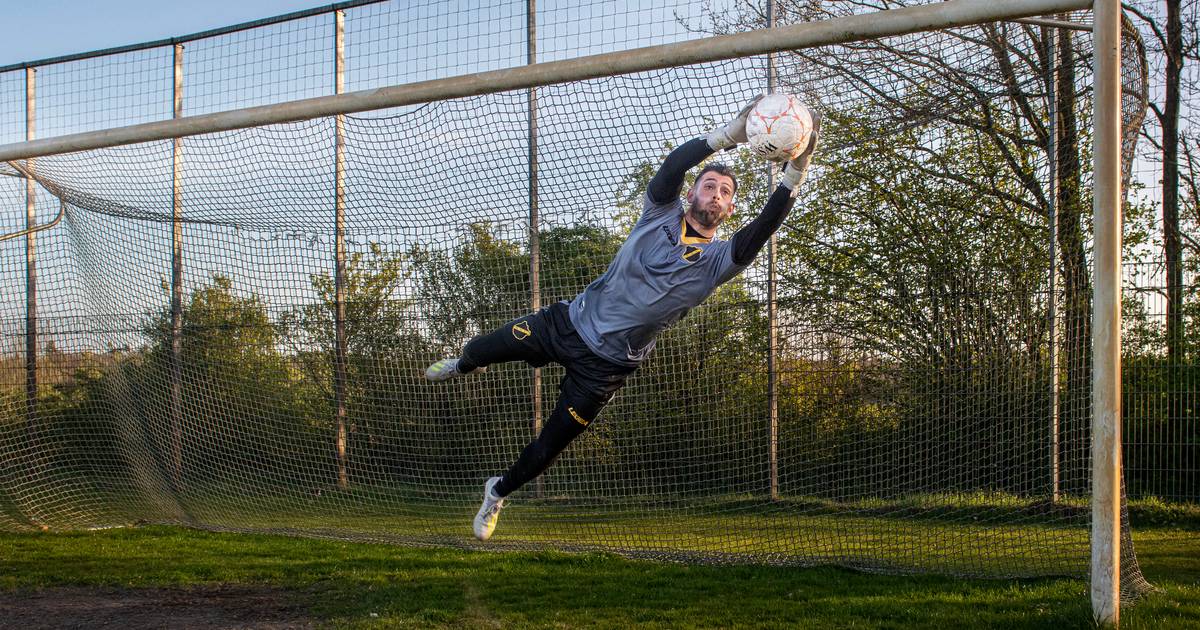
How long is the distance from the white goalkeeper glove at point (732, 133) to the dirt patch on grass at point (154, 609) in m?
4.16

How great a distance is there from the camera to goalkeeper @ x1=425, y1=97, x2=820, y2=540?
433 cm

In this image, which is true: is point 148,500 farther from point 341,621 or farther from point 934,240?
point 934,240

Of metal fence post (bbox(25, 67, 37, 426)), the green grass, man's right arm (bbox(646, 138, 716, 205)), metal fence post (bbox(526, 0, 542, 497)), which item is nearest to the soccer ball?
man's right arm (bbox(646, 138, 716, 205))

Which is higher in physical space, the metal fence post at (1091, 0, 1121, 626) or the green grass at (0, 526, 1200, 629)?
the metal fence post at (1091, 0, 1121, 626)

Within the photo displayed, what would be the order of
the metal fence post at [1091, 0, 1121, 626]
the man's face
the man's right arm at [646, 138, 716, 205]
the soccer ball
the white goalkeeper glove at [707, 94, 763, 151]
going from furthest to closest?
the metal fence post at [1091, 0, 1121, 626] < the man's face < the man's right arm at [646, 138, 716, 205] < the white goalkeeper glove at [707, 94, 763, 151] < the soccer ball

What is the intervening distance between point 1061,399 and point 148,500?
7836 mm

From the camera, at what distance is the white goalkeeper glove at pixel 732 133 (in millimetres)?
3861

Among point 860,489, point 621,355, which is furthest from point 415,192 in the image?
point 860,489

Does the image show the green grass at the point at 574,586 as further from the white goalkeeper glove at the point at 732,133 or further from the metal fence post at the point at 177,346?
the white goalkeeper glove at the point at 732,133

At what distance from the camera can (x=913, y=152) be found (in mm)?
7320

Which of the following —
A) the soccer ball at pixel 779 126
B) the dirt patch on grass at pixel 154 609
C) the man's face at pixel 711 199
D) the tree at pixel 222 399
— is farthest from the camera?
the tree at pixel 222 399

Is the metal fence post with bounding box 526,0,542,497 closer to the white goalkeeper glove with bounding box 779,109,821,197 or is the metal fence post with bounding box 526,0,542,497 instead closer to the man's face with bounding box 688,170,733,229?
the man's face with bounding box 688,170,733,229

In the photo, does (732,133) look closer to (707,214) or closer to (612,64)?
(707,214)

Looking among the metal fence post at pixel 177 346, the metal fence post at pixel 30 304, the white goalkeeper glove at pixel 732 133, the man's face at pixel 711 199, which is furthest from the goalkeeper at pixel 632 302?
the metal fence post at pixel 30 304
